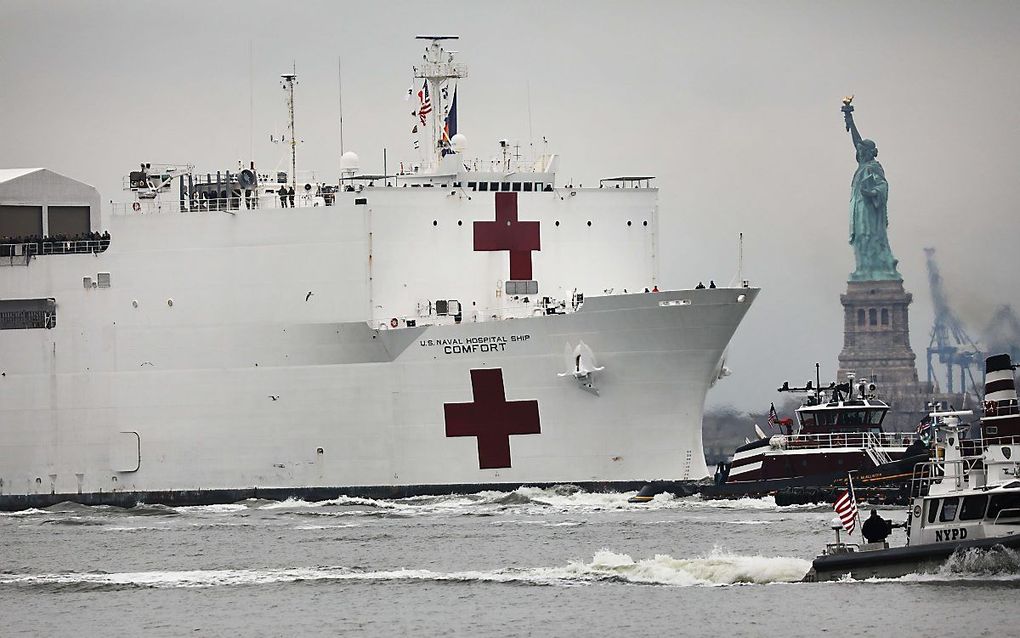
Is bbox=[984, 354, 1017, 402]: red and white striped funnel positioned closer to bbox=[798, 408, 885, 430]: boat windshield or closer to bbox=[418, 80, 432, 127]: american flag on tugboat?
bbox=[798, 408, 885, 430]: boat windshield

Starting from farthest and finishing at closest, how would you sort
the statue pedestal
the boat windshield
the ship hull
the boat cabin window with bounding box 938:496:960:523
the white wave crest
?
1. the statue pedestal
2. the boat windshield
3. the ship hull
4. the white wave crest
5. the boat cabin window with bounding box 938:496:960:523

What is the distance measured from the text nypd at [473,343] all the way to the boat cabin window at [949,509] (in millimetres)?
14735

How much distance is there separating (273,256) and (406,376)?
147 inches

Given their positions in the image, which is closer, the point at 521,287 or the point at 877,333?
the point at 521,287

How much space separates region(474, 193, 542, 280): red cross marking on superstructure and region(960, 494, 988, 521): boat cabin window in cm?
1701

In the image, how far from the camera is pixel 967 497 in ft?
80.1

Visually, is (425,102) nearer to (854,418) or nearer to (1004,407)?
(854,418)

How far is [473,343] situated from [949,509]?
15.5m

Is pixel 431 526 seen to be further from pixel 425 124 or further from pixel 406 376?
pixel 425 124

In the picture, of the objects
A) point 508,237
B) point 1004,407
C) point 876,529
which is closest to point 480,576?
point 876,529

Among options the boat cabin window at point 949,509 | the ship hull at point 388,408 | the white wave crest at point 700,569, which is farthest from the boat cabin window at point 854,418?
the boat cabin window at point 949,509

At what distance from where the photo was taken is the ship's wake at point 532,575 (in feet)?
88.8

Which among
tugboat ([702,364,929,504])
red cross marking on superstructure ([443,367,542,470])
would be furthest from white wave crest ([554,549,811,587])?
red cross marking on superstructure ([443,367,542,470])

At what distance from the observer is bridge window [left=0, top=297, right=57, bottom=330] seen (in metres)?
43.1
